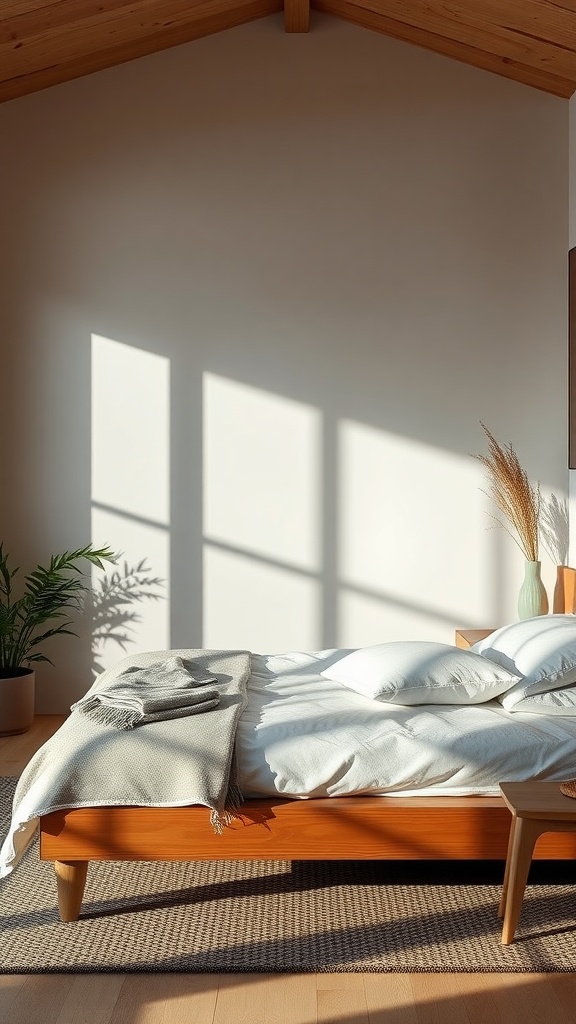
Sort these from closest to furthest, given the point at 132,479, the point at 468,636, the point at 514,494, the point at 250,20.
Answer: the point at 468,636, the point at 514,494, the point at 250,20, the point at 132,479

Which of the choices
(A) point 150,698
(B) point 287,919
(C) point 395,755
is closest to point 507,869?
(C) point 395,755

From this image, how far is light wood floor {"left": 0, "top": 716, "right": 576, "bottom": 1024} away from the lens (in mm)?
2301

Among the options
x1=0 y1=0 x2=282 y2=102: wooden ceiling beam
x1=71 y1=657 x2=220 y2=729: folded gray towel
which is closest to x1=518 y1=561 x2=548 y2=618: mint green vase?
x1=71 y1=657 x2=220 y2=729: folded gray towel

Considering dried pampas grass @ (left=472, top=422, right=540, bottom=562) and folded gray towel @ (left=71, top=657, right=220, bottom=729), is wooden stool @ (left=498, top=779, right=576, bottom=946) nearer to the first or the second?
folded gray towel @ (left=71, top=657, right=220, bottom=729)

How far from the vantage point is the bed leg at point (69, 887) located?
2.78 m

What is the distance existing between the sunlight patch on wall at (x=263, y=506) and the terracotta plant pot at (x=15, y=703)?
0.97 m

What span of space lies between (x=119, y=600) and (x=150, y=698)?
215cm

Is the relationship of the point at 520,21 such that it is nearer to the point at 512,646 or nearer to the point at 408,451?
the point at 408,451

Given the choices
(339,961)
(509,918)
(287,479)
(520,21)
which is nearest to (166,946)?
(339,961)

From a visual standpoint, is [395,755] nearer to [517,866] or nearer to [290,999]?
[517,866]

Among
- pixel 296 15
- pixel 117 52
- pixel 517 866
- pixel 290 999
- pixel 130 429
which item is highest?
pixel 296 15

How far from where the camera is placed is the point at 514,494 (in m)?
4.88

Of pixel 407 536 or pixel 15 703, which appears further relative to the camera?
pixel 407 536

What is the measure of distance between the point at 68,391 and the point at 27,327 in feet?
1.25
